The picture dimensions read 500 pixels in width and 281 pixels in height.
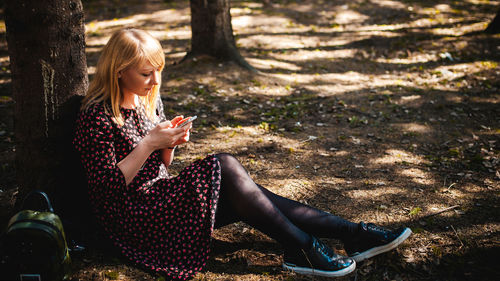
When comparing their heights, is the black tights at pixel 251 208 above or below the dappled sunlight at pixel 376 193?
above

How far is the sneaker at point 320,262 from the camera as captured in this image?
254 centimetres

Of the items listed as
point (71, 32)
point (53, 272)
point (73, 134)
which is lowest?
point (53, 272)

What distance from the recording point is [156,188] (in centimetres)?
255

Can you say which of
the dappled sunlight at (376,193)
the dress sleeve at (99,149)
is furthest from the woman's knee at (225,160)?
the dappled sunlight at (376,193)

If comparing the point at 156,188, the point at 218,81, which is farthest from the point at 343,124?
the point at 156,188

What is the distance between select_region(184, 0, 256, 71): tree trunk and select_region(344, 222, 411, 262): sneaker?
496 centimetres

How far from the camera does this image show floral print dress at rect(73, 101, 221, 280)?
2420 mm

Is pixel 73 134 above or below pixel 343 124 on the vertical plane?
above

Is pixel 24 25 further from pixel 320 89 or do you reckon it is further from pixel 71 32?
pixel 320 89

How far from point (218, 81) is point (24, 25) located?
444 centimetres

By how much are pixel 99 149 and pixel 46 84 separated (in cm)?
63

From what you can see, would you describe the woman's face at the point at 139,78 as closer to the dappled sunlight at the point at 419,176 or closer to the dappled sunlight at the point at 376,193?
the dappled sunlight at the point at 376,193

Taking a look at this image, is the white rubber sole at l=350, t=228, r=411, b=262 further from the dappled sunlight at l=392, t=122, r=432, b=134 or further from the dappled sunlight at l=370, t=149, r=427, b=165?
the dappled sunlight at l=392, t=122, r=432, b=134

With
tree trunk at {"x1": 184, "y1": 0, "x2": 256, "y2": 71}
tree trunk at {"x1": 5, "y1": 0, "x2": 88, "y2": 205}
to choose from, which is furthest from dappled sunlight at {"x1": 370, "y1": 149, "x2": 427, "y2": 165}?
tree trunk at {"x1": 184, "y1": 0, "x2": 256, "y2": 71}
